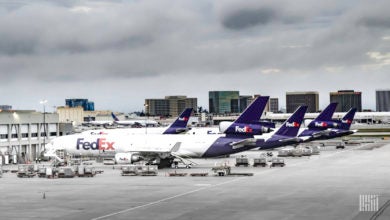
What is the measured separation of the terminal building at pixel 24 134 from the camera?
100125 millimetres

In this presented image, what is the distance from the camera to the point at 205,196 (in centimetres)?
5206

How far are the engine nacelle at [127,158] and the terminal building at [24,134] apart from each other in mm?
21691

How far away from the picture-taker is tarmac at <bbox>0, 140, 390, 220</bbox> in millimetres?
42656

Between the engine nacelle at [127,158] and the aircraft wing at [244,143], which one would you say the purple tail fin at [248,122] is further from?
the engine nacelle at [127,158]

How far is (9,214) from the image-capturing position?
43.4m

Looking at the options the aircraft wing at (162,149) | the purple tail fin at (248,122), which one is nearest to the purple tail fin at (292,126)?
the purple tail fin at (248,122)

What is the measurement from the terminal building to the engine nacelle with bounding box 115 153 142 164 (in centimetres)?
2169

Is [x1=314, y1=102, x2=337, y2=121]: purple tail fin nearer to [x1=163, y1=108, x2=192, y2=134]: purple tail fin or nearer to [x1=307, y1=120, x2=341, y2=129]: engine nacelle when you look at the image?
[x1=307, y1=120, x2=341, y2=129]: engine nacelle

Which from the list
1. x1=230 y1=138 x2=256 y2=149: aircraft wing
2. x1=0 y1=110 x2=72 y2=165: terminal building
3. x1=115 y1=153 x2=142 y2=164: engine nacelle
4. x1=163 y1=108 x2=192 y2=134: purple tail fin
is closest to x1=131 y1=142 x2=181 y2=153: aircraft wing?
x1=115 y1=153 x2=142 y2=164: engine nacelle

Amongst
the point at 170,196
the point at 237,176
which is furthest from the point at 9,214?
the point at 237,176

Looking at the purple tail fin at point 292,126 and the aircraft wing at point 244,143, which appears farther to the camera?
the purple tail fin at point 292,126

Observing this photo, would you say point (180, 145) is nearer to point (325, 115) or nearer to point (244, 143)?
point (244, 143)

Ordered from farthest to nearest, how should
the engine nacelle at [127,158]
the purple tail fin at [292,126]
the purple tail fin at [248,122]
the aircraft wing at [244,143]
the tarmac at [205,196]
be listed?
the purple tail fin at [292,126]
the purple tail fin at [248,122]
the aircraft wing at [244,143]
the engine nacelle at [127,158]
the tarmac at [205,196]

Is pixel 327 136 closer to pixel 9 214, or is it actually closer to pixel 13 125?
pixel 13 125
